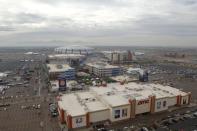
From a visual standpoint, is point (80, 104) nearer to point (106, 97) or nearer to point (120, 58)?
point (106, 97)

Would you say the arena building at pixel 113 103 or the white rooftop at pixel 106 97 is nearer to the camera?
the arena building at pixel 113 103

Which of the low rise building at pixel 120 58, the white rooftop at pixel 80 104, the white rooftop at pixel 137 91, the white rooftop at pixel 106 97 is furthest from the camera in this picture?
the low rise building at pixel 120 58

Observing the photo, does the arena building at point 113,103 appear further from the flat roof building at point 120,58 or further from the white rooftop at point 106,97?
the flat roof building at point 120,58

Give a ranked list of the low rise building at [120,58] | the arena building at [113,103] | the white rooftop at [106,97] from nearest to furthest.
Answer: the arena building at [113,103]
the white rooftop at [106,97]
the low rise building at [120,58]

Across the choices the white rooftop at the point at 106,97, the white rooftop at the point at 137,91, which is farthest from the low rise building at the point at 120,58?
the white rooftop at the point at 137,91

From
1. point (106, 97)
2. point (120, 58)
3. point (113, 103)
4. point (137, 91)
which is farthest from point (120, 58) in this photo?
point (113, 103)

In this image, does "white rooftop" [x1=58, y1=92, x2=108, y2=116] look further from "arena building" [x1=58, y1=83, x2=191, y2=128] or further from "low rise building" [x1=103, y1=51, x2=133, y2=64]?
"low rise building" [x1=103, y1=51, x2=133, y2=64]

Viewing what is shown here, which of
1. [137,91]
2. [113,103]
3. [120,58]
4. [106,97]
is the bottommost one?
[113,103]

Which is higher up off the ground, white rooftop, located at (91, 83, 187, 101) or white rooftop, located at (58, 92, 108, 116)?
white rooftop, located at (91, 83, 187, 101)

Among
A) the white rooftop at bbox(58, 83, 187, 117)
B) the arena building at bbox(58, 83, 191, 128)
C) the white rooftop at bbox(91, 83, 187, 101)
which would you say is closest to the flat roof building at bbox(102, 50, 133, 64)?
the white rooftop at bbox(58, 83, 187, 117)
